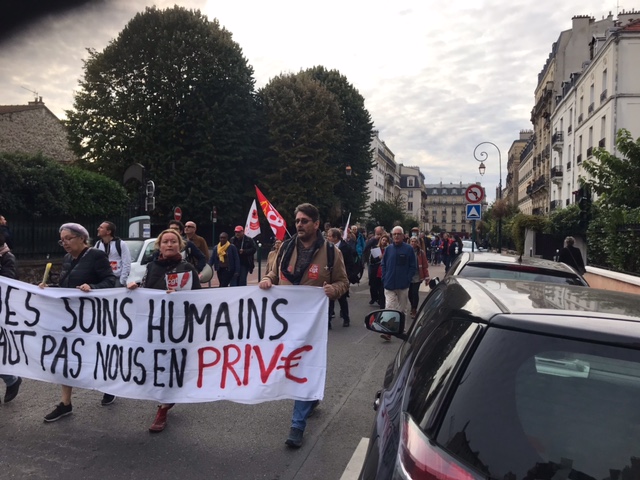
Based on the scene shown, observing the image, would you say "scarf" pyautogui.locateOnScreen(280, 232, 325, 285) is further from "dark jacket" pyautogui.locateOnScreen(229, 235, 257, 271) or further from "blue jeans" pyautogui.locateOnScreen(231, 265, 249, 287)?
"dark jacket" pyautogui.locateOnScreen(229, 235, 257, 271)

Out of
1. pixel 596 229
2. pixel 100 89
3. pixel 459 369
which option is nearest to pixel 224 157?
pixel 100 89

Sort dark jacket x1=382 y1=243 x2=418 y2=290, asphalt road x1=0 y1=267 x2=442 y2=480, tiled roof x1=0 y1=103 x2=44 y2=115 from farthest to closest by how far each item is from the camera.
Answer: tiled roof x1=0 y1=103 x2=44 y2=115 → dark jacket x1=382 y1=243 x2=418 y2=290 → asphalt road x1=0 y1=267 x2=442 y2=480

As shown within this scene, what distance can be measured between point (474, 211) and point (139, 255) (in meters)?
10.4

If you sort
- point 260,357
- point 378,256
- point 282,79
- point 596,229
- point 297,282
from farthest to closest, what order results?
point 282,79
point 596,229
point 378,256
point 297,282
point 260,357

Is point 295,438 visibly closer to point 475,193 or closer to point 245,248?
point 245,248

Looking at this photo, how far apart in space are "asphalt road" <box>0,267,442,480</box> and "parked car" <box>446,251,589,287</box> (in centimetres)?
169

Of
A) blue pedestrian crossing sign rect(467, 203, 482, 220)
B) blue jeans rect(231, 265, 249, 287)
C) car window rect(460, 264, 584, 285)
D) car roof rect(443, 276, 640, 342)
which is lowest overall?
blue jeans rect(231, 265, 249, 287)

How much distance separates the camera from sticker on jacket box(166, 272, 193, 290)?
16.1ft

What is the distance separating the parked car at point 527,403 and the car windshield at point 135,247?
12.1m

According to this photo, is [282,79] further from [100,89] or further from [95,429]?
[95,429]

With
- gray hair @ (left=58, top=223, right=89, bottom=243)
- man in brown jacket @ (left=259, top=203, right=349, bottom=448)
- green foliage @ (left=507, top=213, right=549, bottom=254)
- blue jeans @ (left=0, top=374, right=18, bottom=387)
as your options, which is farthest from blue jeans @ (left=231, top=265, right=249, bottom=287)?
green foliage @ (left=507, top=213, right=549, bottom=254)

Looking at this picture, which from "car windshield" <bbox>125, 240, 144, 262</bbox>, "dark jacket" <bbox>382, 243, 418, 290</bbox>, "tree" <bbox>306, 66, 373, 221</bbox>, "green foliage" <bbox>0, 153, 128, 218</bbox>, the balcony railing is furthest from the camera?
"tree" <bbox>306, 66, 373, 221</bbox>

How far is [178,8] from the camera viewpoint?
104 ft

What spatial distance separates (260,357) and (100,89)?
3055cm
